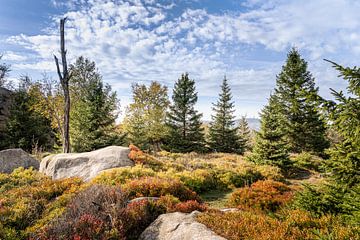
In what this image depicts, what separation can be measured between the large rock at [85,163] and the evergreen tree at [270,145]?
30.0 feet

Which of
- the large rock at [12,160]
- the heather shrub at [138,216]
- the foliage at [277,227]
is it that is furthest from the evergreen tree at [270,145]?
the large rock at [12,160]

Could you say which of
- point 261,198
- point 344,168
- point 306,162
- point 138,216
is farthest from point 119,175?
point 306,162

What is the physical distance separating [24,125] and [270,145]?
22.4 m

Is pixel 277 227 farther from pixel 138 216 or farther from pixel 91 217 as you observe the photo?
pixel 91 217

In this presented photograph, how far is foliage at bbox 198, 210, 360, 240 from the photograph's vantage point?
3.13 meters

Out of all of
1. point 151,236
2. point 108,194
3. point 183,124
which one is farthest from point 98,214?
point 183,124

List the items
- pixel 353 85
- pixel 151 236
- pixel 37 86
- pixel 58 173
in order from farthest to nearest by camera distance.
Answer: pixel 37 86, pixel 58 173, pixel 151 236, pixel 353 85

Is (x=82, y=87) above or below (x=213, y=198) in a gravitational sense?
above

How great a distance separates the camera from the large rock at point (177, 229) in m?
3.62

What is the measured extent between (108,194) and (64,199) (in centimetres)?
174

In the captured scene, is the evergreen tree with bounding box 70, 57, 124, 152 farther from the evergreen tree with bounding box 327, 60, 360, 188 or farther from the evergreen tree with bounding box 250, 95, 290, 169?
the evergreen tree with bounding box 327, 60, 360, 188

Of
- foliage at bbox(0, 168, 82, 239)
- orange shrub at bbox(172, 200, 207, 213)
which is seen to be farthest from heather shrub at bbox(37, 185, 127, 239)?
orange shrub at bbox(172, 200, 207, 213)

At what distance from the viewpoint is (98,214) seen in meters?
4.43

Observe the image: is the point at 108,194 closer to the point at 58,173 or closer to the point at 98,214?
the point at 98,214
